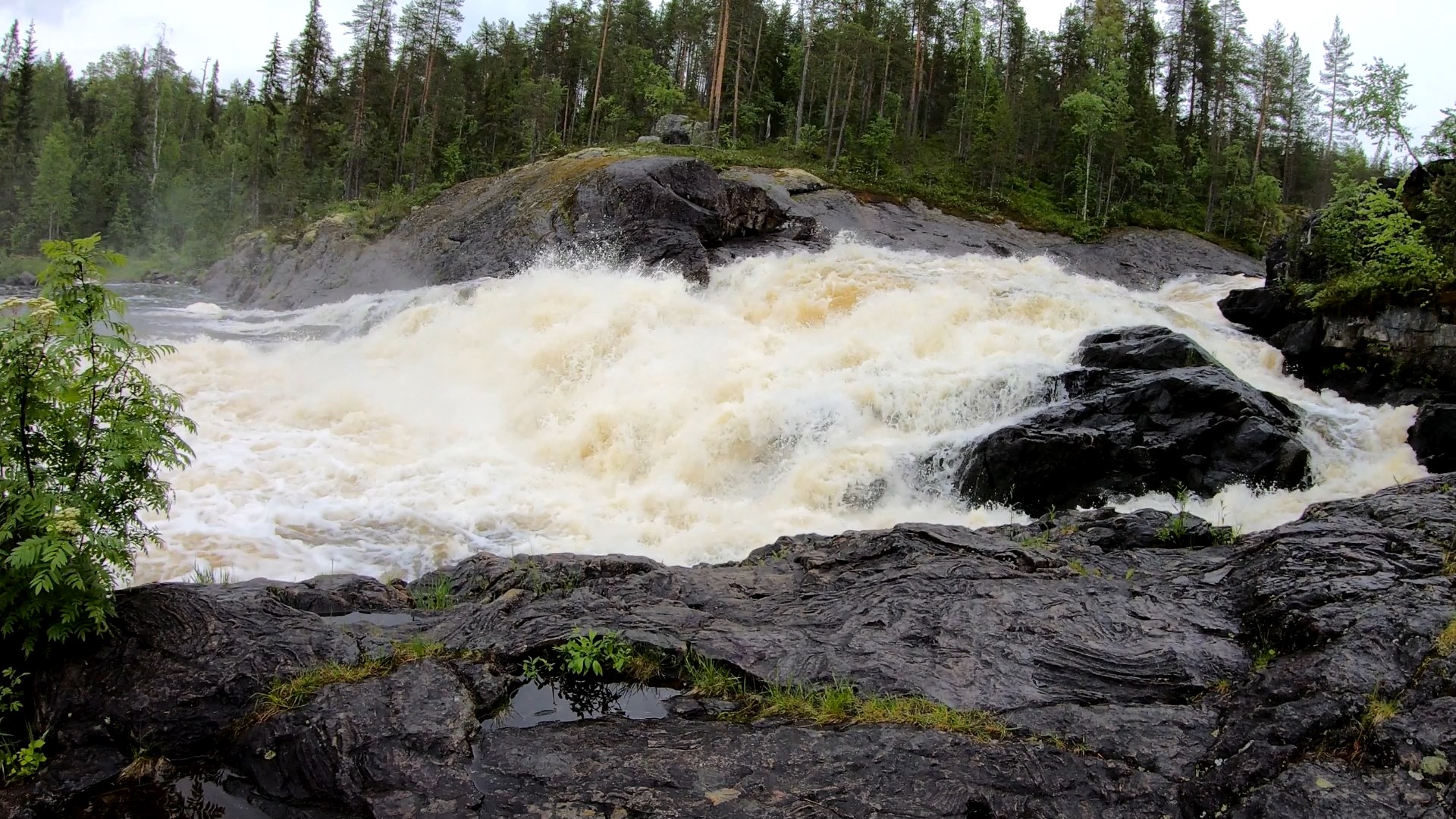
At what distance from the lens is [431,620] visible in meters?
6.09

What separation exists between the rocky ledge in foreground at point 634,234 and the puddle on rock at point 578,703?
16505 mm

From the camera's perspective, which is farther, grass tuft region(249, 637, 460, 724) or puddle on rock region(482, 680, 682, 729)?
puddle on rock region(482, 680, 682, 729)

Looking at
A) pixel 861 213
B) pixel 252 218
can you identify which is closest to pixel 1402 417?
pixel 861 213

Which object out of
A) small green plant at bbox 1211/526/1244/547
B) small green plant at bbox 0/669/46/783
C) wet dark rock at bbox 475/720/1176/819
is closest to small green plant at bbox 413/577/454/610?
wet dark rock at bbox 475/720/1176/819

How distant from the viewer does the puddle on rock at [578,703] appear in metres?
4.81

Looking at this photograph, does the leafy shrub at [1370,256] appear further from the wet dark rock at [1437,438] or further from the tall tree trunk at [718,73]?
the tall tree trunk at [718,73]

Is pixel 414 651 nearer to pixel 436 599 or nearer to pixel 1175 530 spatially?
pixel 436 599

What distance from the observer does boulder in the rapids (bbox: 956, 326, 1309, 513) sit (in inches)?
427

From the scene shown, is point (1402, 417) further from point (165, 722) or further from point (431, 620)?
point (165, 722)

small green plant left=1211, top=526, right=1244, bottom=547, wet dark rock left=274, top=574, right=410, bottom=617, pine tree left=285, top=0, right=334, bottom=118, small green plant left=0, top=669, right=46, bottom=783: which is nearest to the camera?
small green plant left=0, top=669, right=46, bottom=783

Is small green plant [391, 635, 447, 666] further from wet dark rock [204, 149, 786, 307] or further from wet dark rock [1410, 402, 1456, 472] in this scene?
wet dark rock [204, 149, 786, 307]

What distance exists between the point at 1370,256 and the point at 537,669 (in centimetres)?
1843

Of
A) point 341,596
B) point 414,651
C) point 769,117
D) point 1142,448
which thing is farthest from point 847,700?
point 769,117

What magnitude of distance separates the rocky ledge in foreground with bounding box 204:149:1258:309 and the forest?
3.38 meters
